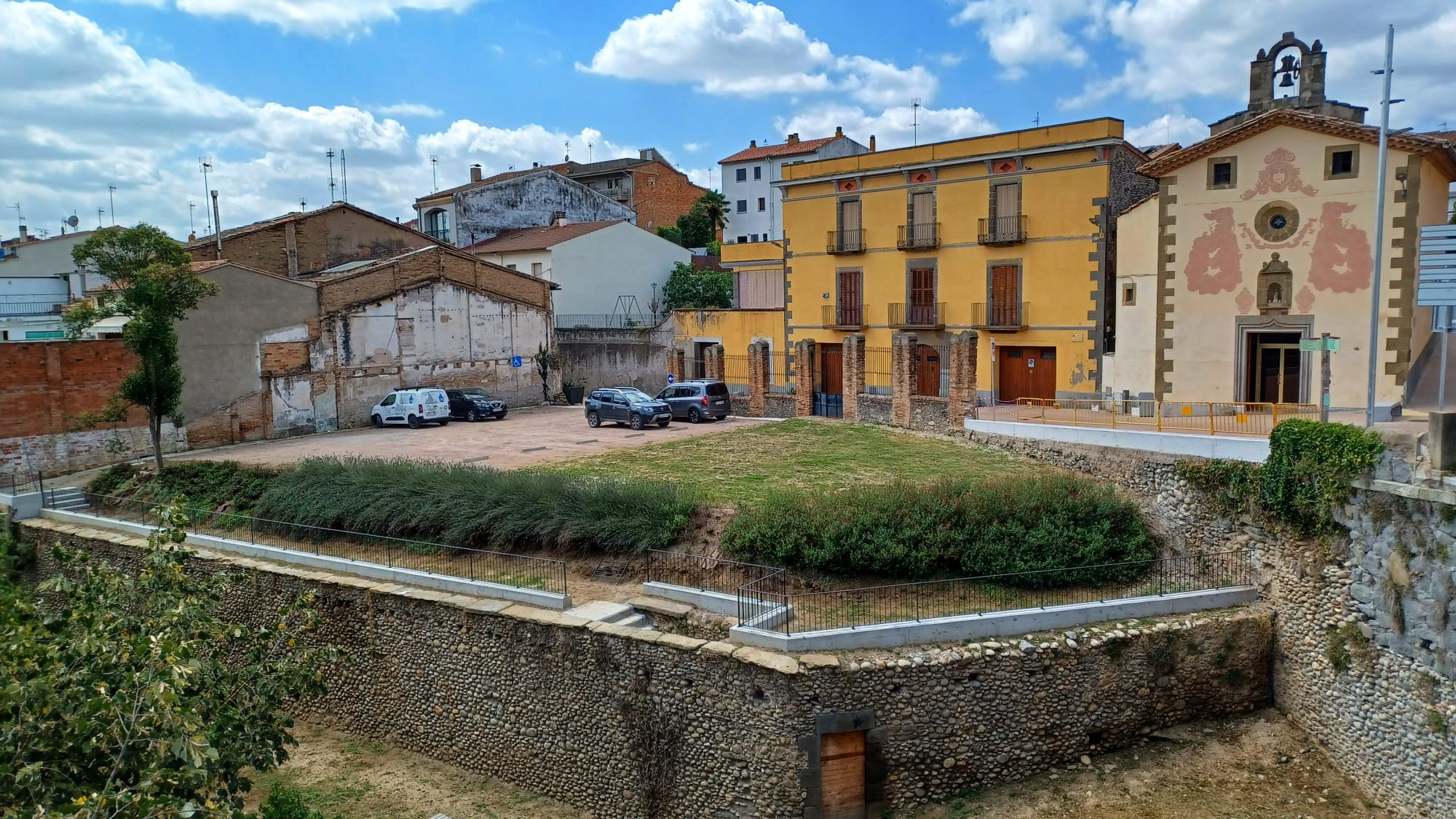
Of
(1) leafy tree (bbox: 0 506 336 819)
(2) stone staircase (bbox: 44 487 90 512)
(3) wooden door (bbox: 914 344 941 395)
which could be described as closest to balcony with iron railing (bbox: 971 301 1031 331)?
(3) wooden door (bbox: 914 344 941 395)

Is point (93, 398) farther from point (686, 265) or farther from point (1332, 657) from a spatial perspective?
point (1332, 657)

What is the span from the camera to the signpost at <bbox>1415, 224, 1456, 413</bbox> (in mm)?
13023

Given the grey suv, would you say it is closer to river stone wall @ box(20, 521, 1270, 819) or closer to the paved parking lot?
the paved parking lot

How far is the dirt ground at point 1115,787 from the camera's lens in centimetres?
1296

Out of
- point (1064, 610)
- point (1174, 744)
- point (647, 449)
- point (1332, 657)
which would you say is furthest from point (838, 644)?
point (647, 449)

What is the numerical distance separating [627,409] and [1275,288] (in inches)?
712

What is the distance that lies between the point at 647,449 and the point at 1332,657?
15964 millimetres

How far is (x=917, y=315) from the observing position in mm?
30453

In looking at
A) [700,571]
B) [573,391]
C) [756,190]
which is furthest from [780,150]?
[700,571]

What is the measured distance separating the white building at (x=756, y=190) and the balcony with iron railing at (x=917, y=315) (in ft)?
79.7

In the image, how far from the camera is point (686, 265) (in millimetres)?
46219

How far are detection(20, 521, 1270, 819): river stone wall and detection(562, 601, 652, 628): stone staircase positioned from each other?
341 millimetres

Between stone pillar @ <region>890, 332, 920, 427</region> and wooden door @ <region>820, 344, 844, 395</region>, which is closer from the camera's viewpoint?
stone pillar @ <region>890, 332, 920, 427</region>

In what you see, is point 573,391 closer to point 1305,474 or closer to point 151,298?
point 151,298
